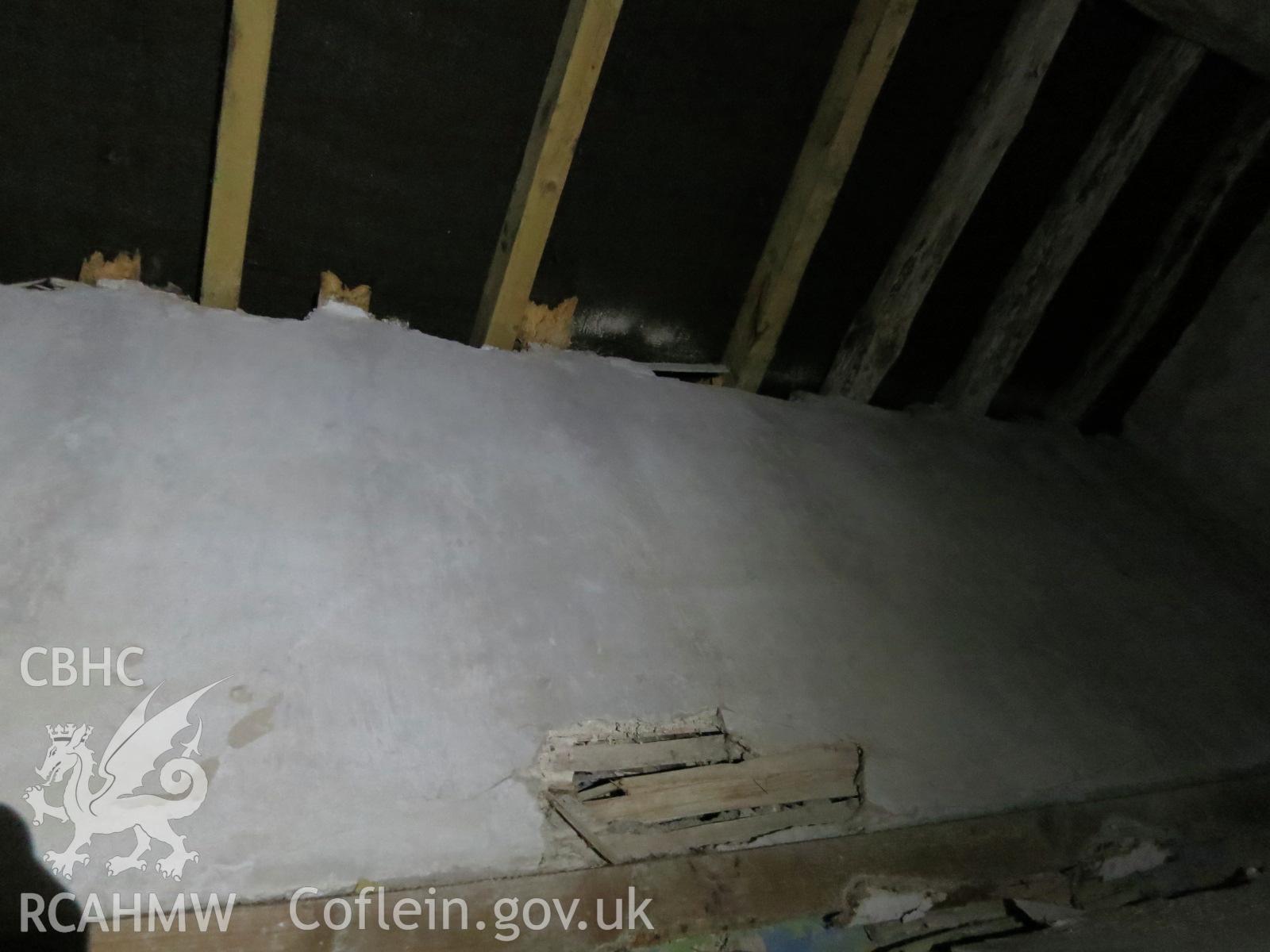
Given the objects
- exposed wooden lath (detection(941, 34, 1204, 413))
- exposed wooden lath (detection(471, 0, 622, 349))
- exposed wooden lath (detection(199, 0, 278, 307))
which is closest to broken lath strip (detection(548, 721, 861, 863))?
exposed wooden lath (detection(471, 0, 622, 349))

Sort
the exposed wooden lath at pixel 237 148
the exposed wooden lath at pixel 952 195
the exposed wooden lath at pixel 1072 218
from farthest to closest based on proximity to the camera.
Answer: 1. the exposed wooden lath at pixel 1072 218
2. the exposed wooden lath at pixel 952 195
3. the exposed wooden lath at pixel 237 148

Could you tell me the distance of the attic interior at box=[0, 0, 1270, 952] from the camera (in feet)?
4.30

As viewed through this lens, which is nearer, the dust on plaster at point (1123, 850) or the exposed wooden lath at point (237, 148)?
the exposed wooden lath at point (237, 148)

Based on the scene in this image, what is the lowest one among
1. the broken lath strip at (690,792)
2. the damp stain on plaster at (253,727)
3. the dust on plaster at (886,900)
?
the dust on plaster at (886,900)

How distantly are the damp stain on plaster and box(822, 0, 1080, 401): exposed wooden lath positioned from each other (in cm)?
181

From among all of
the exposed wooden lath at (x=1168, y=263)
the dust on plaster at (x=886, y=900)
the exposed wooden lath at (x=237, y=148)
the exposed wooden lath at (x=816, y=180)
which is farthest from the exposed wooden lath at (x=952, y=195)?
the exposed wooden lath at (x=237, y=148)

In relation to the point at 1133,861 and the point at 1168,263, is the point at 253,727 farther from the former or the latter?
the point at 1168,263

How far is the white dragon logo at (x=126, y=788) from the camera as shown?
1150 mm

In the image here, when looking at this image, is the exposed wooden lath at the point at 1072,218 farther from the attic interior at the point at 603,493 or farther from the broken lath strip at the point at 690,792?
the broken lath strip at the point at 690,792

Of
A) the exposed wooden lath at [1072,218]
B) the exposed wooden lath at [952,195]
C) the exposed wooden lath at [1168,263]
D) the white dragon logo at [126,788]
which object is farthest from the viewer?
the exposed wooden lath at [1168,263]

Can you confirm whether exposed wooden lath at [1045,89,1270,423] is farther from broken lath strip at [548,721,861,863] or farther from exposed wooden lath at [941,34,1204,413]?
broken lath strip at [548,721,861,863]

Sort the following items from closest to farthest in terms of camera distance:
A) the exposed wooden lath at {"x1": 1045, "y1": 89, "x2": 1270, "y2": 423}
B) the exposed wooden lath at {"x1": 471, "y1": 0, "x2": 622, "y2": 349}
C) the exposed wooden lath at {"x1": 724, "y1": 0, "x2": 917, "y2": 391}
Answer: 1. the exposed wooden lath at {"x1": 471, "y1": 0, "x2": 622, "y2": 349}
2. the exposed wooden lath at {"x1": 724, "y1": 0, "x2": 917, "y2": 391}
3. the exposed wooden lath at {"x1": 1045, "y1": 89, "x2": 1270, "y2": 423}

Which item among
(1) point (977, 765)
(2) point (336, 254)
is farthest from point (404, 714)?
(1) point (977, 765)

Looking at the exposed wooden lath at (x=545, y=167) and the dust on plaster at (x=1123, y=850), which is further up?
the exposed wooden lath at (x=545, y=167)
